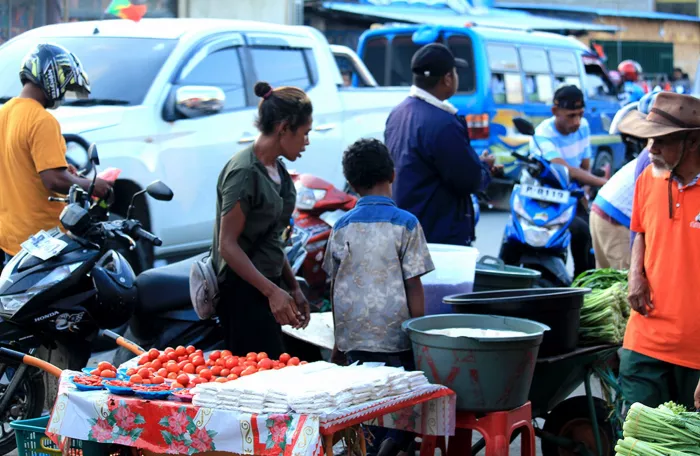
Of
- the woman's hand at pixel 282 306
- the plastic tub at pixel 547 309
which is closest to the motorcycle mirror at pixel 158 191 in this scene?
the woman's hand at pixel 282 306

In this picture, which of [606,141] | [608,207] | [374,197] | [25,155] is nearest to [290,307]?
[374,197]

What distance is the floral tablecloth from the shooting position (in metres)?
3.49

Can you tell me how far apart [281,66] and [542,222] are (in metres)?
3.53

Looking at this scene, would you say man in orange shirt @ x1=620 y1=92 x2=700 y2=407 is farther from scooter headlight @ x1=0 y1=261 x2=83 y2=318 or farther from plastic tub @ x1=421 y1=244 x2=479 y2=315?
scooter headlight @ x1=0 y1=261 x2=83 y2=318

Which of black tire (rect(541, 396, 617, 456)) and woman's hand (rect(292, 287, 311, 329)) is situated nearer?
woman's hand (rect(292, 287, 311, 329))

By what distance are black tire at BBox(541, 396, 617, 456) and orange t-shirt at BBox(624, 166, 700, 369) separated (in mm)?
700

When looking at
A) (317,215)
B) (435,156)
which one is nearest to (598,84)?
(317,215)

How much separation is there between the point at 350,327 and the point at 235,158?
899 millimetres

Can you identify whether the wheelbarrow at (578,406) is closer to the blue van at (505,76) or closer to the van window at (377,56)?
the blue van at (505,76)

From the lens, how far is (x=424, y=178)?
19.3 feet

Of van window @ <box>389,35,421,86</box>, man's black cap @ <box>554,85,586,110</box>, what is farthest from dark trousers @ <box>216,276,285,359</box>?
van window @ <box>389,35,421,86</box>

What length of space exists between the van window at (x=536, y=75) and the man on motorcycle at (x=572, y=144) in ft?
29.2

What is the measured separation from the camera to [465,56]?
15.8 m

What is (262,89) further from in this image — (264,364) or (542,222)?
(542,222)
